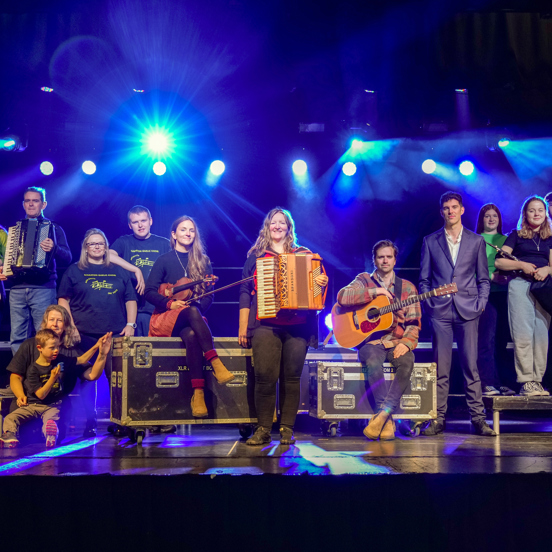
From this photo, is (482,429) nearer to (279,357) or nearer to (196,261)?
(279,357)

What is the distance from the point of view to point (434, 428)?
4.77 m

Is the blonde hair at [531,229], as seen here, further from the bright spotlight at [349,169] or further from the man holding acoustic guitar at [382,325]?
the bright spotlight at [349,169]

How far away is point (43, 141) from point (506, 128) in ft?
21.1

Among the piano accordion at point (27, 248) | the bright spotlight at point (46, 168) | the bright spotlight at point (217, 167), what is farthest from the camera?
the bright spotlight at point (217, 167)

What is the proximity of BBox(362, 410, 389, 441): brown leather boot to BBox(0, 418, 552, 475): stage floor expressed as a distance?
62 millimetres

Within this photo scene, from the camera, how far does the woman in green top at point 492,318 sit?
17.4ft

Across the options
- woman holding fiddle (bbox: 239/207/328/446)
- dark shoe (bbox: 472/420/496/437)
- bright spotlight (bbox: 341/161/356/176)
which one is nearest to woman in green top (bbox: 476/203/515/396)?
dark shoe (bbox: 472/420/496/437)

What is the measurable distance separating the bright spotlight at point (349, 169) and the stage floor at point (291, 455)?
4.34 metres

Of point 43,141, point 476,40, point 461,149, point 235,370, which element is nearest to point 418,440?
point 235,370

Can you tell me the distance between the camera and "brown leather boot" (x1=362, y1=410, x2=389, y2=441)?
4340 mm

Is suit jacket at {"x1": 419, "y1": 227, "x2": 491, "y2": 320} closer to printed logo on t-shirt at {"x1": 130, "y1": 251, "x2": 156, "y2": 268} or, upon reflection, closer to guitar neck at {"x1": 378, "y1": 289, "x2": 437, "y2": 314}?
guitar neck at {"x1": 378, "y1": 289, "x2": 437, "y2": 314}

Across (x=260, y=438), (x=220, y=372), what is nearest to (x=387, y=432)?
(x=260, y=438)

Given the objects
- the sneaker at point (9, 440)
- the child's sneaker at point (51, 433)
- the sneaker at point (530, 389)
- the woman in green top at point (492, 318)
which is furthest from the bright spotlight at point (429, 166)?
the sneaker at point (9, 440)

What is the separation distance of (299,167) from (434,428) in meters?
4.54
